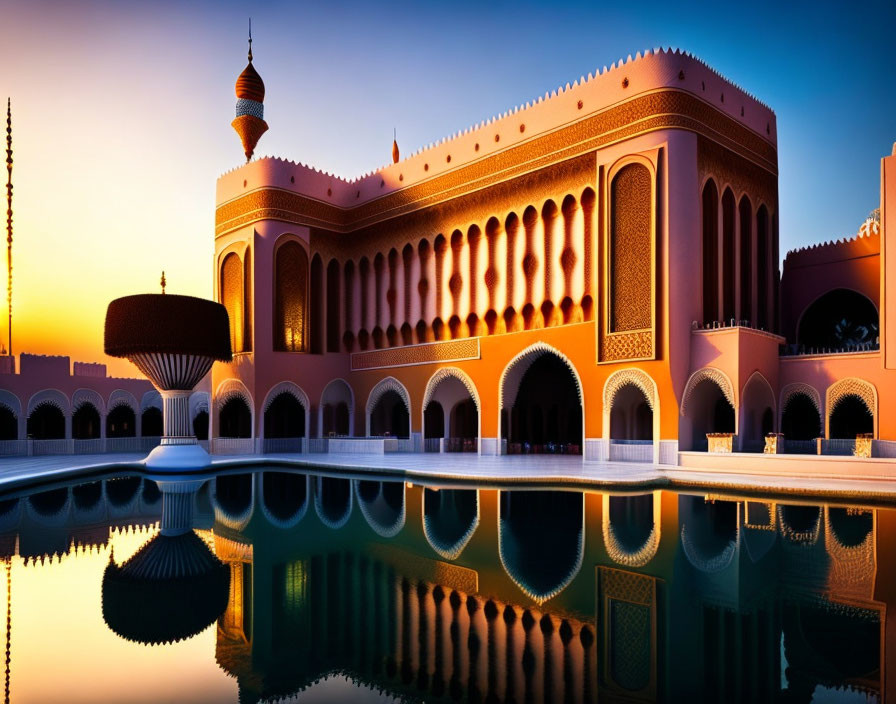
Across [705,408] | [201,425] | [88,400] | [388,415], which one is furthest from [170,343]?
[705,408]

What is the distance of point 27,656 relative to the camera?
311cm

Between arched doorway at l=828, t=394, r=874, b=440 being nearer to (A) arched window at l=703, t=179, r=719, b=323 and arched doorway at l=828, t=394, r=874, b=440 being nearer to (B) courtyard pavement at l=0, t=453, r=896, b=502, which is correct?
(A) arched window at l=703, t=179, r=719, b=323

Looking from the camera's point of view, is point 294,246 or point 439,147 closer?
point 439,147

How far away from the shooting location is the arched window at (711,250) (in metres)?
12.2

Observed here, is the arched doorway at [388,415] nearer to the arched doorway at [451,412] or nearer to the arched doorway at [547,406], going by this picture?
the arched doorway at [451,412]

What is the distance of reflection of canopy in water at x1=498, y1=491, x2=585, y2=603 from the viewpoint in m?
4.22

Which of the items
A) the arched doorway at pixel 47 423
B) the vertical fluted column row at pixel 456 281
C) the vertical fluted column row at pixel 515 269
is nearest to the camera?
the vertical fluted column row at pixel 515 269

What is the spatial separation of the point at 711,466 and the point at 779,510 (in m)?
3.20

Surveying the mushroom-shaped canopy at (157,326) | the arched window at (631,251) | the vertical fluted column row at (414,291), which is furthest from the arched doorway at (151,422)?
the arched window at (631,251)

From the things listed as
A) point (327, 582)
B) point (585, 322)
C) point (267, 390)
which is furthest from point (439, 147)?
point (327, 582)

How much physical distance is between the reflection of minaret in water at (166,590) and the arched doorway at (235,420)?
10801 mm

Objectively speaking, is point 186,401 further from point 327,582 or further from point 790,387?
point 790,387

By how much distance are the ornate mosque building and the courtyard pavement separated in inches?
45.0

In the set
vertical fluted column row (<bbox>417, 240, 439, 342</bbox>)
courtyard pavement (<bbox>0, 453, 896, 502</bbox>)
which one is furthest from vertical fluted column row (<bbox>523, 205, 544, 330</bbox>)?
courtyard pavement (<bbox>0, 453, 896, 502</bbox>)
